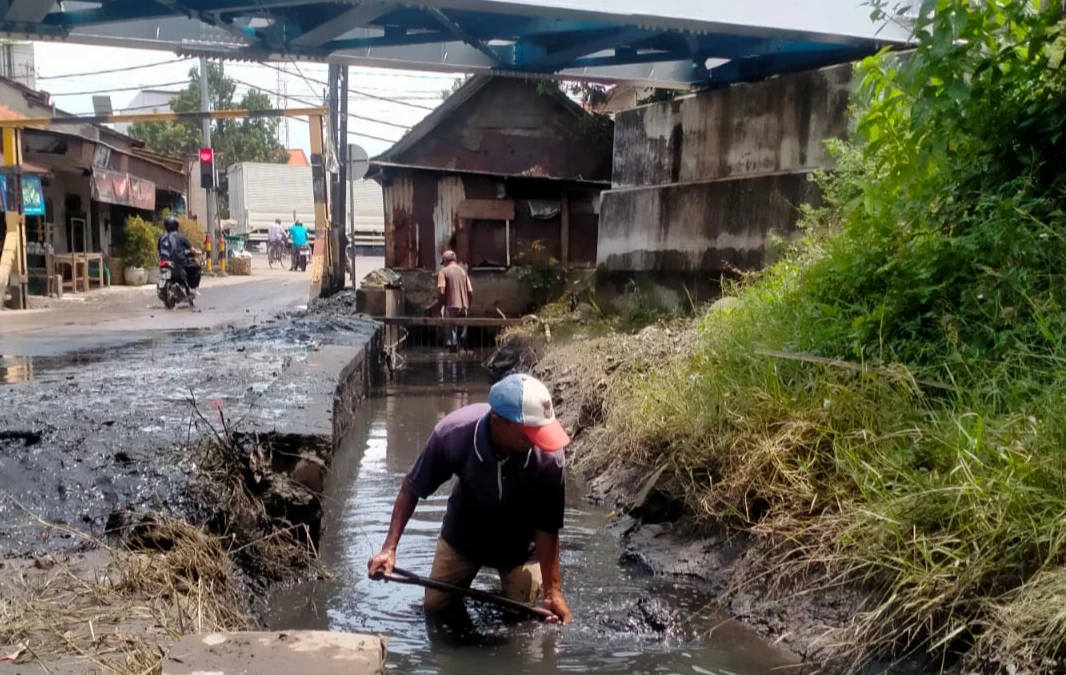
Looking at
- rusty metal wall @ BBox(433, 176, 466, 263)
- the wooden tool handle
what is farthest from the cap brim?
rusty metal wall @ BBox(433, 176, 466, 263)

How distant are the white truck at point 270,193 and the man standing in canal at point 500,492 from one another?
44.4m

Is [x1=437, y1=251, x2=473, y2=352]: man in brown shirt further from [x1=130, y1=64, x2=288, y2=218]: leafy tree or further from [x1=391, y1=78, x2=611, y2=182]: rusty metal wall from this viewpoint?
[x1=130, y1=64, x2=288, y2=218]: leafy tree

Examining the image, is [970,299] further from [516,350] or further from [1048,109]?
[516,350]

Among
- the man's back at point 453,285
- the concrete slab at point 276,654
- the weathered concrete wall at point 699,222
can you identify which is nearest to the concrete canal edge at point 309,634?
the concrete slab at point 276,654

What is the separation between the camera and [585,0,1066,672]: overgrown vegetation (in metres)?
3.63

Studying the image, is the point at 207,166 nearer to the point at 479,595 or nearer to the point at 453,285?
the point at 453,285

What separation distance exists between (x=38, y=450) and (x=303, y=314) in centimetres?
1005

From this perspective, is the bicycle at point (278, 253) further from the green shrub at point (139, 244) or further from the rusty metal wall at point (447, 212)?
the rusty metal wall at point (447, 212)

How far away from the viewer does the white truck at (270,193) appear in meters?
47.4

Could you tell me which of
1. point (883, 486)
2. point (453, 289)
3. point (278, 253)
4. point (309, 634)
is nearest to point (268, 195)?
point (278, 253)

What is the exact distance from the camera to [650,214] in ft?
38.8

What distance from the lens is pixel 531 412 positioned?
155 inches

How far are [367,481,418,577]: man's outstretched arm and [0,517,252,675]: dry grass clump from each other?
2.16ft

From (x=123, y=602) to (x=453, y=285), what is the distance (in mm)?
11415
